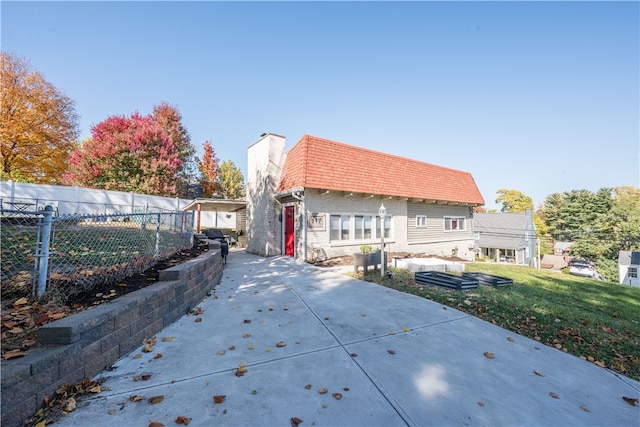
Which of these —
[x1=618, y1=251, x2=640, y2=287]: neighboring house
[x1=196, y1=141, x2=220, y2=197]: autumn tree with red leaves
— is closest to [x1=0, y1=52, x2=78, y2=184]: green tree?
[x1=196, y1=141, x2=220, y2=197]: autumn tree with red leaves

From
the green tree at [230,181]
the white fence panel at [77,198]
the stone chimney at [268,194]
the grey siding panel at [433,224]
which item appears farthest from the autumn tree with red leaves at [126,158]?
the grey siding panel at [433,224]

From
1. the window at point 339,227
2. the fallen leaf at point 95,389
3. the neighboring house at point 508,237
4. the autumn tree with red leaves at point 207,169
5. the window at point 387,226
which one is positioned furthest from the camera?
the autumn tree with red leaves at point 207,169

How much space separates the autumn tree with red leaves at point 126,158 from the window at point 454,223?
22.6 m

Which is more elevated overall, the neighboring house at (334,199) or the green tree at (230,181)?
the green tree at (230,181)

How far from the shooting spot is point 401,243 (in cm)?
1372

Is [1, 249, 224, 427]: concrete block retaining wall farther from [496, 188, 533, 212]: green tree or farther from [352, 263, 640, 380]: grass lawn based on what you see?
[496, 188, 533, 212]: green tree

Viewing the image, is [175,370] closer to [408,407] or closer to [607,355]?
[408,407]

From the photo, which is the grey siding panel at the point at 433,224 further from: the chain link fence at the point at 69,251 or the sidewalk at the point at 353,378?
the chain link fence at the point at 69,251

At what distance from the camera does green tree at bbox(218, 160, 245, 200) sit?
3175 centimetres

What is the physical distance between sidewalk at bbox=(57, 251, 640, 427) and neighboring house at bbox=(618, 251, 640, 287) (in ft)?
114

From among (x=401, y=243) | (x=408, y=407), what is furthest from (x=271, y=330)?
(x=401, y=243)

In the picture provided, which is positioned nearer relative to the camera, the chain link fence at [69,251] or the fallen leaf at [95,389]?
the fallen leaf at [95,389]

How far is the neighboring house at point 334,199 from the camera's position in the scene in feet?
35.3

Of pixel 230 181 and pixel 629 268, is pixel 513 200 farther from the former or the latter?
pixel 230 181
